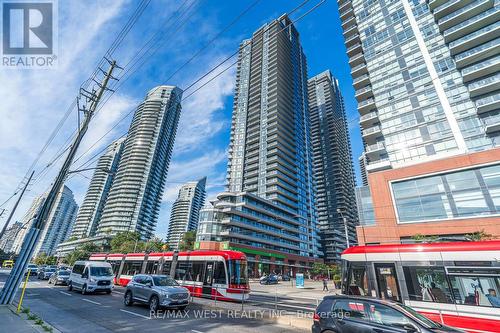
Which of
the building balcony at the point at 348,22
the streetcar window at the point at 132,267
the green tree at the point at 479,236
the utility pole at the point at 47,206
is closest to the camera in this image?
the utility pole at the point at 47,206

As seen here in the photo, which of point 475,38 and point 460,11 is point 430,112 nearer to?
point 475,38

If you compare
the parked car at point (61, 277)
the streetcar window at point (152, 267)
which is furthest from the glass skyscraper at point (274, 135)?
the parked car at point (61, 277)

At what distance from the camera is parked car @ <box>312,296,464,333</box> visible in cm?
514

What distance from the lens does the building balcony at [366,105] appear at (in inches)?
1849

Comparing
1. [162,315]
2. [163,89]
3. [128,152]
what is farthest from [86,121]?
[163,89]

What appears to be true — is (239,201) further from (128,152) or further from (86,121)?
(128,152)

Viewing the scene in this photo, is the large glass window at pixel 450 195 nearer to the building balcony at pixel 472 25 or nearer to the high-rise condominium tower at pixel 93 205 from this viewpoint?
the building balcony at pixel 472 25

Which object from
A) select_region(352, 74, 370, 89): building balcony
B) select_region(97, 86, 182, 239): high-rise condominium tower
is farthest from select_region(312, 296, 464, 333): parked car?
select_region(97, 86, 182, 239): high-rise condominium tower

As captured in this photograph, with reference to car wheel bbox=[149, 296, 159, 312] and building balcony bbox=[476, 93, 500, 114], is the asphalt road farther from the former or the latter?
building balcony bbox=[476, 93, 500, 114]

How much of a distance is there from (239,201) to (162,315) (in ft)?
184

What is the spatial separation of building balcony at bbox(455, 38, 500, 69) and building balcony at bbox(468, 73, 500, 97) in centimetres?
390

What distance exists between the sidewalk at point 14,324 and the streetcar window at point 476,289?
13973 mm

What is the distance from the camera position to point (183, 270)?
18734 mm

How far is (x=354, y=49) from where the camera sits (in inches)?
2128
